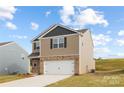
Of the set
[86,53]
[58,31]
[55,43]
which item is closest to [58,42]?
[55,43]

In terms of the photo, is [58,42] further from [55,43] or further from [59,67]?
[59,67]

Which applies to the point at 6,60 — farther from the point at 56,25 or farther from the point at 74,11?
the point at 74,11

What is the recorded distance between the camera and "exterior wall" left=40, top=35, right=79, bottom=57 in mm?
21906

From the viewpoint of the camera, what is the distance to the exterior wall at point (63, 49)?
2191 cm

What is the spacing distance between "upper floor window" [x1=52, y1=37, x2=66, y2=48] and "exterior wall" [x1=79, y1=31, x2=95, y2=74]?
1.42m

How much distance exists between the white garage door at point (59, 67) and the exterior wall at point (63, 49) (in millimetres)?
722

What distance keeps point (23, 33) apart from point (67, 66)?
4414 millimetres

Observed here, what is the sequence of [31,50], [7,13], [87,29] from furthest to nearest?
1. [31,50]
2. [87,29]
3. [7,13]

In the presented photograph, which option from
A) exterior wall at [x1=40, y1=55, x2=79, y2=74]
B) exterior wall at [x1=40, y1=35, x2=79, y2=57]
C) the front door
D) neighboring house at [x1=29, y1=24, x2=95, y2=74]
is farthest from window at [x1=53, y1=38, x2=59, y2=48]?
the front door

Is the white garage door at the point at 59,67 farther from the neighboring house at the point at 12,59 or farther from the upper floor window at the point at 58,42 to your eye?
the neighboring house at the point at 12,59

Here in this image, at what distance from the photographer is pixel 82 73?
→ 22141 mm

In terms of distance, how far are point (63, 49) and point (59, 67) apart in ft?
4.95

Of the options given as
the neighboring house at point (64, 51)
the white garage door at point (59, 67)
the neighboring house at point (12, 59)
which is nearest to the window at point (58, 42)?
the neighboring house at point (64, 51)

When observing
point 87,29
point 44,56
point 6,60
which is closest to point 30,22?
point 44,56
